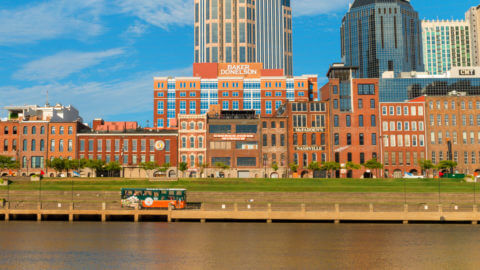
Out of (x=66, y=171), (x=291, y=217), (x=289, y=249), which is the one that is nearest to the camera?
(x=289, y=249)

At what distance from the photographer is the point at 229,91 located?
190250mm

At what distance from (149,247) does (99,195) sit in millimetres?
36537

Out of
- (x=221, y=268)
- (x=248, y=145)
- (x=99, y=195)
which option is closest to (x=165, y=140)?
(x=248, y=145)

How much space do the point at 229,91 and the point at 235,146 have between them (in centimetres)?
7177

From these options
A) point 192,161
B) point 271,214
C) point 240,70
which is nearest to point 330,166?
point 192,161

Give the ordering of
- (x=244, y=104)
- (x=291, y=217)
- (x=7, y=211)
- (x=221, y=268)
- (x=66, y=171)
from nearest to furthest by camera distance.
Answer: (x=221, y=268) → (x=291, y=217) → (x=7, y=211) → (x=66, y=171) → (x=244, y=104)

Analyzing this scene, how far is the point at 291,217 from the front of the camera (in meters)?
64.6

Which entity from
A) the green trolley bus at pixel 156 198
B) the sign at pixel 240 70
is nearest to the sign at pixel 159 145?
the green trolley bus at pixel 156 198

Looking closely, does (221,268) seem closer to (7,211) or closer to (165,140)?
(7,211)

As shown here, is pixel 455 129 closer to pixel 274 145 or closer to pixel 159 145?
pixel 274 145

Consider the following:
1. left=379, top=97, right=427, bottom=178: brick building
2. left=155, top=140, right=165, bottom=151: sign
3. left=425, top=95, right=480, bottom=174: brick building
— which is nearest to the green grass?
left=155, top=140, right=165, bottom=151: sign

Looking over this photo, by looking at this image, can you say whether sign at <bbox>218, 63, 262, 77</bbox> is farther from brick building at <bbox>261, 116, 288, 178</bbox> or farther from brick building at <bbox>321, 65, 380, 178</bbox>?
brick building at <bbox>261, 116, 288, 178</bbox>

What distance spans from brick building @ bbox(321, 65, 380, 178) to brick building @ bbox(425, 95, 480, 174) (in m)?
13.2

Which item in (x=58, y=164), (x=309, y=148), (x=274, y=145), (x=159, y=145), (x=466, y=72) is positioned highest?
(x=466, y=72)
